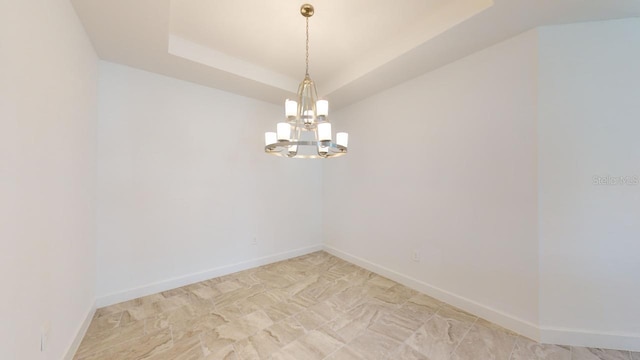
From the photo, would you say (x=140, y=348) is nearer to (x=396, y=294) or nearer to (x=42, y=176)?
(x=42, y=176)

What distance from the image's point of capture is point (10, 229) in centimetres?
100

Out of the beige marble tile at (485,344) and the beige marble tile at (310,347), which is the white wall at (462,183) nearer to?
the beige marble tile at (485,344)

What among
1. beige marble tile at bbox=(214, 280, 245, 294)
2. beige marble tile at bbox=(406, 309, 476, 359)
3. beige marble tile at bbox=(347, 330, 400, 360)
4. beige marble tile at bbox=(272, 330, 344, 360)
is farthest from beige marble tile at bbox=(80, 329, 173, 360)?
beige marble tile at bbox=(406, 309, 476, 359)

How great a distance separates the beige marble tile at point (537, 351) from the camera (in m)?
1.65

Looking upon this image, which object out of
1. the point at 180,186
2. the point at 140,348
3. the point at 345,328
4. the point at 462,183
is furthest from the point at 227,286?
the point at 462,183

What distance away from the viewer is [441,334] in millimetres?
1922

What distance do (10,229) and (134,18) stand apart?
5.58 ft

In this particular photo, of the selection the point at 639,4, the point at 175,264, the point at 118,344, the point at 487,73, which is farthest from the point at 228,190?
the point at 639,4

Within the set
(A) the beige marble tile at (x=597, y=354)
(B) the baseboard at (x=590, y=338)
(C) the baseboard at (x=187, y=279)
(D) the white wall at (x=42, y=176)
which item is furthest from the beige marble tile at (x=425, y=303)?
(D) the white wall at (x=42, y=176)

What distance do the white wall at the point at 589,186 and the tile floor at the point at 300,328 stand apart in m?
0.27

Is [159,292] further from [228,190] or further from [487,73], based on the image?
[487,73]

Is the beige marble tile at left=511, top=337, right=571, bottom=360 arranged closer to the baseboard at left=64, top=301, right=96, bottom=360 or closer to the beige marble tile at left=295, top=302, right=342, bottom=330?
the beige marble tile at left=295, top=302, right=342, bottom=330

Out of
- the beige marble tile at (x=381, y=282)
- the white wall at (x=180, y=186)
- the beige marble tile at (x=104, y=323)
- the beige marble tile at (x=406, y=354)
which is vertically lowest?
the beige marble tile at (x=406, y=354)

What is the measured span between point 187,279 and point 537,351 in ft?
11.4
